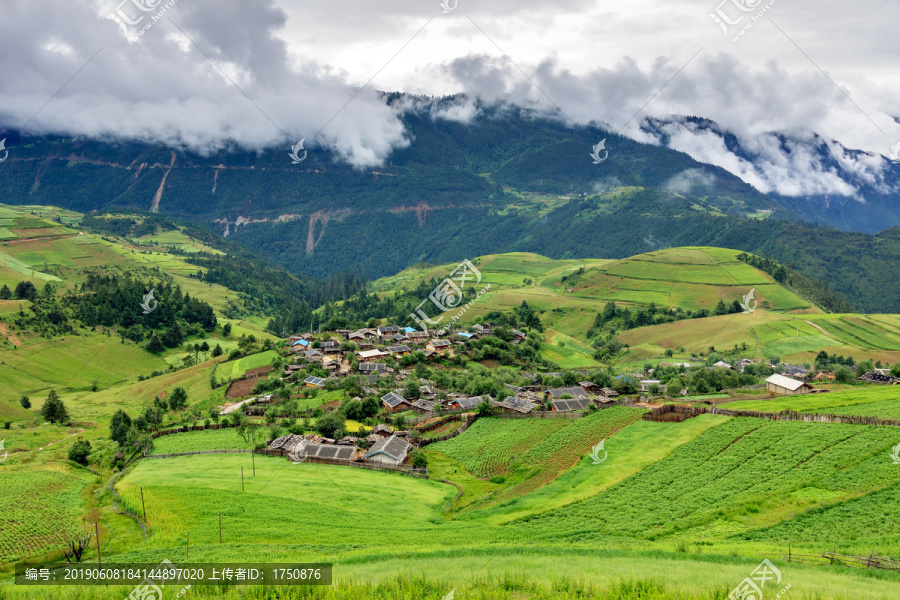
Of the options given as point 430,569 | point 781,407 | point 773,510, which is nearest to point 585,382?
point 781,407

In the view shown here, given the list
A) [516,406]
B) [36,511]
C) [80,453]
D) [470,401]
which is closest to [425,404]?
[470,401]

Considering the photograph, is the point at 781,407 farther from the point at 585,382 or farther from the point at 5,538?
the point at 5,538

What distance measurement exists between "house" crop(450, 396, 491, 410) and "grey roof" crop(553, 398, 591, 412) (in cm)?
758

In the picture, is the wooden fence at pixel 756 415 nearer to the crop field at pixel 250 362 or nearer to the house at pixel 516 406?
the house at pixel 516 406

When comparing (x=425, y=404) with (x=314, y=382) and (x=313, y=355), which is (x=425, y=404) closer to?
(x=314, y=382)

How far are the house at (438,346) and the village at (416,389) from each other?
0.23 metres

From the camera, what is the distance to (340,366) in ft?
290

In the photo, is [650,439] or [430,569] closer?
[430,569]

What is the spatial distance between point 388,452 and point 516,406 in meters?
18.6

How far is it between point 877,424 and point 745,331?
80788 millimetres

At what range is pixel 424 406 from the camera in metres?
68.5

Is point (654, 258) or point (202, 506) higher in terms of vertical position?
point (654, 258)

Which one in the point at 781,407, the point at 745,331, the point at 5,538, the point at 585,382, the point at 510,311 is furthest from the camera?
the point at 510,311

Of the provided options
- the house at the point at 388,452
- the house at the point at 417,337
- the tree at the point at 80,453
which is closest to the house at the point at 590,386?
the house at the point at 388,452
